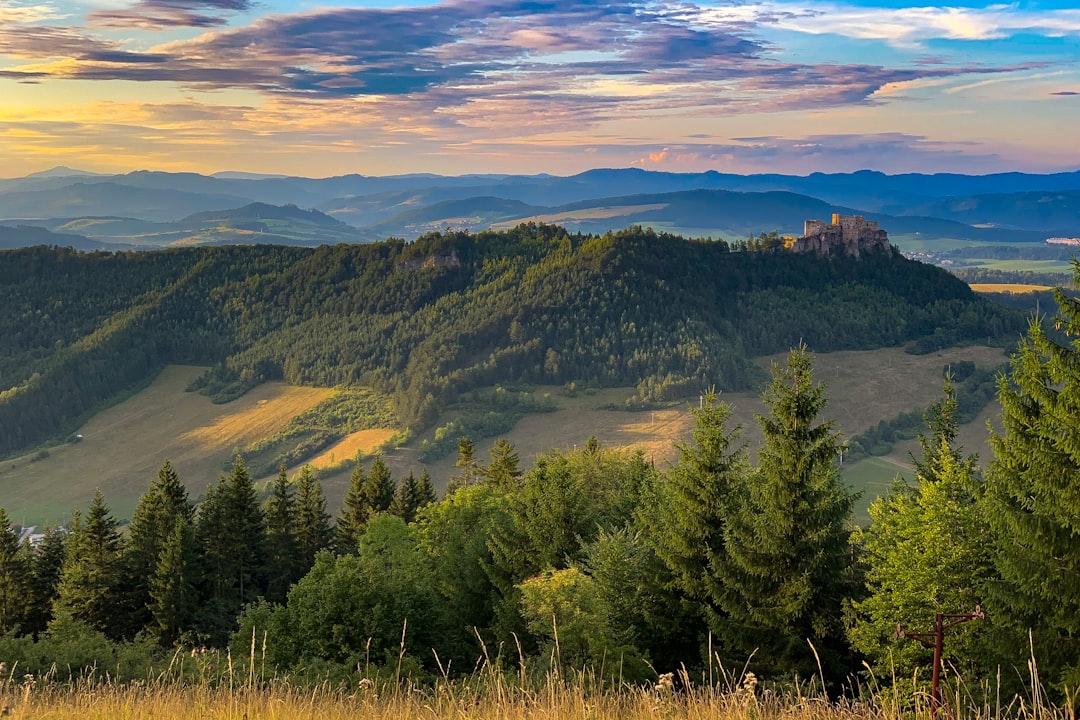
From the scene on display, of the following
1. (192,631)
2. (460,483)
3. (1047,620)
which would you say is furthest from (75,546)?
(1047,620)

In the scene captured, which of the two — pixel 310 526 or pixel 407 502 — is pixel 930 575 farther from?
pixel 407 502

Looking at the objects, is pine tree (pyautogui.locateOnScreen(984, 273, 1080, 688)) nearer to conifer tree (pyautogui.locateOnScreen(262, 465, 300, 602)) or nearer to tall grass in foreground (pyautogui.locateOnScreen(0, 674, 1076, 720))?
tall grass in foreground (pyautogui.locateOnScreen(0, 674, 1076, 720))

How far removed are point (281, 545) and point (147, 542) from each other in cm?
1121

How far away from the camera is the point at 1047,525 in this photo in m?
20.5

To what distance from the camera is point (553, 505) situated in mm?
38938

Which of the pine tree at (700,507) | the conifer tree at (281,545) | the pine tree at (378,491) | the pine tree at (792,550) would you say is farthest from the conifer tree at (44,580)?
the pine tree at (792,550)

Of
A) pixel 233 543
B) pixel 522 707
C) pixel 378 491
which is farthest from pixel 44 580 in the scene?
pixel 522 707

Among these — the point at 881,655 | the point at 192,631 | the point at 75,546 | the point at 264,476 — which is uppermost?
the point at 881,655

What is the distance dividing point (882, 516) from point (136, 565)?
40826mm

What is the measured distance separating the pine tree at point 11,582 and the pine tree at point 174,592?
6.95m

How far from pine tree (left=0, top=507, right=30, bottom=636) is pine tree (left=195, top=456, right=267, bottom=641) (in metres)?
9.38

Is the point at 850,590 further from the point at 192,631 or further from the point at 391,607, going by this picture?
the point at 192,631

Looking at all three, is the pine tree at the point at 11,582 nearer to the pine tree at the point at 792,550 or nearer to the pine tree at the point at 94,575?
the pine tree at the point at 94,575

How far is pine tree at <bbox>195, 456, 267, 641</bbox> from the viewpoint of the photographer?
2150 inches
